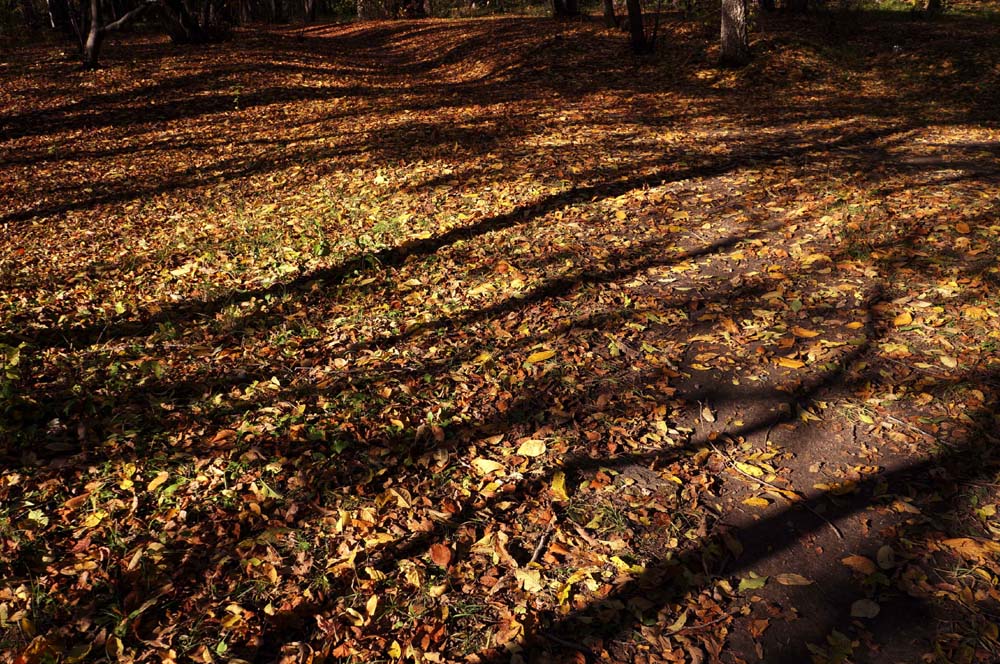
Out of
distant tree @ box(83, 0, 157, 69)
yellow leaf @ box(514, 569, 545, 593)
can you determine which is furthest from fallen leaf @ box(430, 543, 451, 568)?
distant tree @ box(83, 0, 157, 69)

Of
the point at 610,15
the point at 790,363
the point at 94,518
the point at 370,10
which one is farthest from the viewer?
the point at 370,10

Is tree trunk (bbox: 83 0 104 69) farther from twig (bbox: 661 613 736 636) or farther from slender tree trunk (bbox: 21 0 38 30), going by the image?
twig (bbox: 661 613 736 636)

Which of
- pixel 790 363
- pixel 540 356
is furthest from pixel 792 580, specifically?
pixel 540 356

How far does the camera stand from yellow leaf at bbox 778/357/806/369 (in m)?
4.39

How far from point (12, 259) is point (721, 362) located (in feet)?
23.9

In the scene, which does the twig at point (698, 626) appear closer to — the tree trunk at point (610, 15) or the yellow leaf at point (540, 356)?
the yellow leaf at point (540, 356)

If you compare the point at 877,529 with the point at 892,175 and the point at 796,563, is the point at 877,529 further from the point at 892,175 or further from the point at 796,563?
the point at 892,175

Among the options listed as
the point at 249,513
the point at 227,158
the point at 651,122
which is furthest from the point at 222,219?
the point at 651,122

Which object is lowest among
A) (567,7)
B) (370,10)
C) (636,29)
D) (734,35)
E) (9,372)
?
(9,372)

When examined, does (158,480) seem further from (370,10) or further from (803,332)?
(370,10)

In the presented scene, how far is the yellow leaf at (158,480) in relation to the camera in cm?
367

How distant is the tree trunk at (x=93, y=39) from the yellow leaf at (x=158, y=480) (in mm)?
15589

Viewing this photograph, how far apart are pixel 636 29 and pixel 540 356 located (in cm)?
1332

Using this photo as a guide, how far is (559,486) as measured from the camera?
3.58 meters
